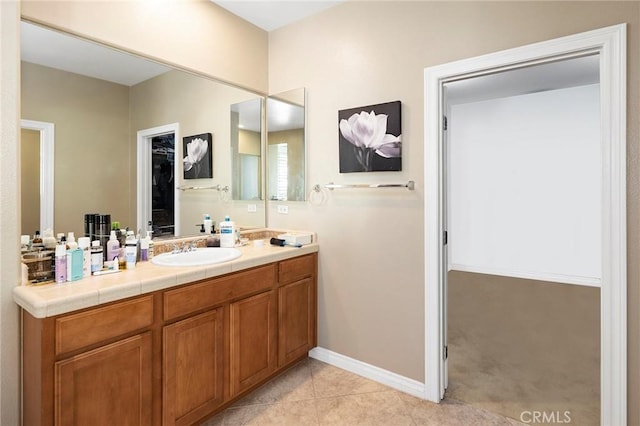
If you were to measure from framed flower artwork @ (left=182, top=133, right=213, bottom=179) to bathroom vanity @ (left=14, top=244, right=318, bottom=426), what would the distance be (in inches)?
26.2

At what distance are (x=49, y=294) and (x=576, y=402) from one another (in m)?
2.88

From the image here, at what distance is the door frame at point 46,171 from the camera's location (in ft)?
5.65

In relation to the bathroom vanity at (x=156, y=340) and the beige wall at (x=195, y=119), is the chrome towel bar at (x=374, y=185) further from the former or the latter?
the beige wall at (x=195, y=119)

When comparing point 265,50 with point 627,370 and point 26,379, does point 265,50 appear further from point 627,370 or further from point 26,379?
point 627,370

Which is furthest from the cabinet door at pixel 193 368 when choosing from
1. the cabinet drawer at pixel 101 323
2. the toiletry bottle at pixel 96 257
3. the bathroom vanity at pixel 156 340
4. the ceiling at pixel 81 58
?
the ceiling at pixel 81 58

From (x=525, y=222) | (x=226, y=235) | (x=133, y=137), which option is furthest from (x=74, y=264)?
(x=525, y=222)

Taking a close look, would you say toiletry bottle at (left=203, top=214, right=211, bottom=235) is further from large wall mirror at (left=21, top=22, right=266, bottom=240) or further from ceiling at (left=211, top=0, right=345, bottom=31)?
ceiling at (left=211, top=0, right=345, bottom=31)

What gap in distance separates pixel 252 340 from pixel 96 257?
998 mm

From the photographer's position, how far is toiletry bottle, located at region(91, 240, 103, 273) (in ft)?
5.44

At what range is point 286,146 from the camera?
2820 mm

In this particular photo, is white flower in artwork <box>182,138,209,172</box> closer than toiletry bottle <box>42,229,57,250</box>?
No

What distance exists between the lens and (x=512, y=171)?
5031 millimetres

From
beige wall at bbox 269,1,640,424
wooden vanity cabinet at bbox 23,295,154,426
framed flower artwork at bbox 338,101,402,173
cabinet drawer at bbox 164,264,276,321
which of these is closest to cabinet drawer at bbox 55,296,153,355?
wooden vanity cabinet at bbox 23,295,154,426

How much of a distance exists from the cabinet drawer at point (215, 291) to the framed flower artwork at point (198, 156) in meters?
0.88
